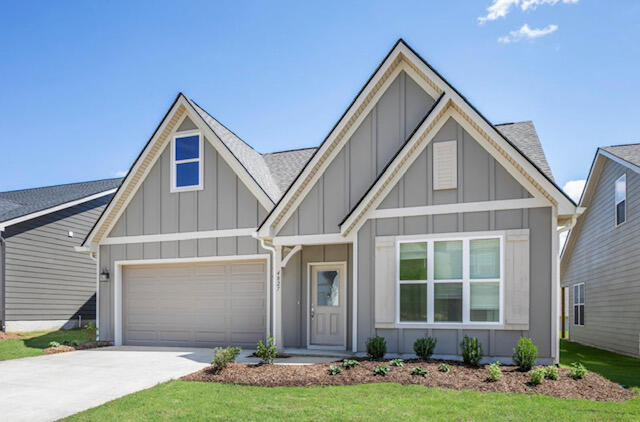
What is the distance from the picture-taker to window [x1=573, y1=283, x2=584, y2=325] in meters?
18.8

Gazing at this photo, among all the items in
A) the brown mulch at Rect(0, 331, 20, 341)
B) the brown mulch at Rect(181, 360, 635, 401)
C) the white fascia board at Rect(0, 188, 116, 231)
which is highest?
the white fascia board at Rect(0, 188, 116, 231)

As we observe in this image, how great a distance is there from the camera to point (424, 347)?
9062 mm

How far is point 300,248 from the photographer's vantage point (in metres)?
11.7

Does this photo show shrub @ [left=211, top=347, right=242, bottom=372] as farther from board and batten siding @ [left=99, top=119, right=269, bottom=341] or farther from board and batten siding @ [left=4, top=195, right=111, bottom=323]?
board and batten siding @ [left=4, top=195, right=111, bottom=323]

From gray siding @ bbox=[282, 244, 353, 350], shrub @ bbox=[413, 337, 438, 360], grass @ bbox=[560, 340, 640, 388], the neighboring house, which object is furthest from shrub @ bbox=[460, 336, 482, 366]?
the neighboring house

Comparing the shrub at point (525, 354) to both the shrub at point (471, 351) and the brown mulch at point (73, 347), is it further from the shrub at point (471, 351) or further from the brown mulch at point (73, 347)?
the brown mulch at point (73, 347)

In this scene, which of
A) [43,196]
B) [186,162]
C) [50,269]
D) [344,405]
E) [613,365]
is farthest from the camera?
[43,196]

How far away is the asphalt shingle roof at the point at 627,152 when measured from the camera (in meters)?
13.5


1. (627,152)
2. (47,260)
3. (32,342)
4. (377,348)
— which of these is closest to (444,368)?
(377,348)

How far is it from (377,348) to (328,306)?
2908mm

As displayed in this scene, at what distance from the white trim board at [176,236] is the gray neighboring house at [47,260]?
4908mm

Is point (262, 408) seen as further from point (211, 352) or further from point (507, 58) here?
point (507, 58)

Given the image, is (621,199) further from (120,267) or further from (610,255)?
(120,267)

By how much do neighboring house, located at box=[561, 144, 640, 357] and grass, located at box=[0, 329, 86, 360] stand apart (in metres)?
15.5
